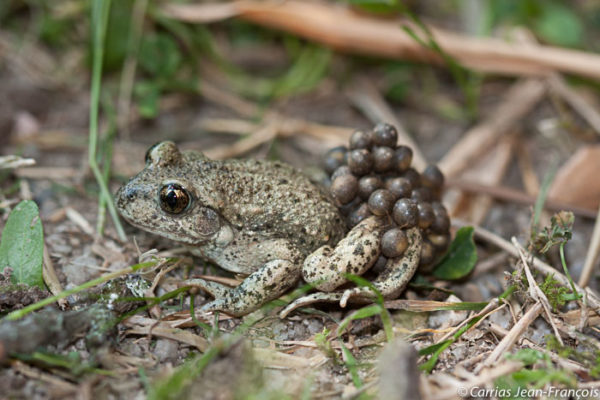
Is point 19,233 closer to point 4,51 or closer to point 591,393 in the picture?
point 4,51

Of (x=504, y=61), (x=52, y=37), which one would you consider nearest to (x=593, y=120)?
(x=504, y=61)

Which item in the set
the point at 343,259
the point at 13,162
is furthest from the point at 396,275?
the point at 13,162

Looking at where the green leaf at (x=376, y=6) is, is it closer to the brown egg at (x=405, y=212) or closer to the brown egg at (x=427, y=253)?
the brown egg at (x=405, y=212)

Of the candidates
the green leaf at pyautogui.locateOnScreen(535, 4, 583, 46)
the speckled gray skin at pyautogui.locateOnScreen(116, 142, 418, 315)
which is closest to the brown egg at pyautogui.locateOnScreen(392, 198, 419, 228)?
the speckled gray skin at pyautogui.locateOnScreen(116, 142, 418, 315)

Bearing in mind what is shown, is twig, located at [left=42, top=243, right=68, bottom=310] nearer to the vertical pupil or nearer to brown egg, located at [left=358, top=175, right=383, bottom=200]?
the vertical pupil

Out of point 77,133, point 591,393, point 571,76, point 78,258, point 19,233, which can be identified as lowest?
point 591,393

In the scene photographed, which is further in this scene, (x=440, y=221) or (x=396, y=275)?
(x=440, y=221)

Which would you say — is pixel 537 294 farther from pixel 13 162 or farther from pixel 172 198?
pixel 13 162
